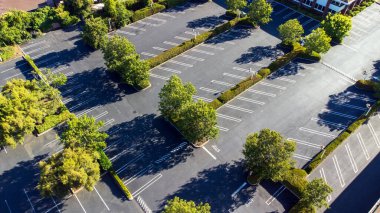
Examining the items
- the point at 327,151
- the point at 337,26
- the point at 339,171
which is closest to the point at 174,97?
the point at 327,151

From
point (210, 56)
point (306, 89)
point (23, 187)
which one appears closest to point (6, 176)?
point (23, 187)

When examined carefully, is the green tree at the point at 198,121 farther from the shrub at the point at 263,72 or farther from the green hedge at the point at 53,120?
the green hedge at the point at 53,120

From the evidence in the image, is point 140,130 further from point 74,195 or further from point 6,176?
point 6,176

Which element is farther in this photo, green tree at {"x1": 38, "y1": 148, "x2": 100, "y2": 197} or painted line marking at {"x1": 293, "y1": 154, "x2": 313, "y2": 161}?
painted line marking at {"x1": 293, "y1": 154, "x2": 313, "y2": 161}

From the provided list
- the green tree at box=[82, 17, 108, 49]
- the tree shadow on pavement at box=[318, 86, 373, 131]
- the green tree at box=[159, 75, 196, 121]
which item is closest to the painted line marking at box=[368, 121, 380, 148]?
the tree shadow on pavement at box=[318, 86, 373, 131]

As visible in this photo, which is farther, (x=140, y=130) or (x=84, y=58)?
(x=84, y=58)

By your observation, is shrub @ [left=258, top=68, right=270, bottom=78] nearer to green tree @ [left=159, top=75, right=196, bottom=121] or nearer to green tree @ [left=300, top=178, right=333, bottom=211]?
green tree @ [left=159, top=75, right=196, bottom=121]
